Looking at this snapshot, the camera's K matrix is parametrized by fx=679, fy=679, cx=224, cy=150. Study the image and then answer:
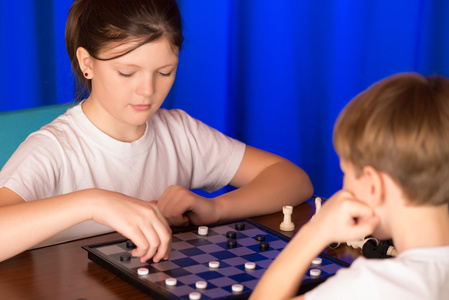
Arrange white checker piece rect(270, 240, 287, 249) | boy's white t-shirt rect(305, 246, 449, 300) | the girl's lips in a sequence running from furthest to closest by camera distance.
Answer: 1. the girl's lips
2. white checker piece rect(270, 240, 287, 249)
3. boy's white t-shirt rect(305, 246, 449, 300)

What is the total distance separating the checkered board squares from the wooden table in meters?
0.03

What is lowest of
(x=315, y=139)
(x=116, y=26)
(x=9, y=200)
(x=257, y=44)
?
(x=315, y=139)

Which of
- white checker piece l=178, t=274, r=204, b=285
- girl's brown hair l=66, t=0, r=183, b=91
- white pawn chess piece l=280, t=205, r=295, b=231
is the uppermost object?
girl's brown hair l=66, t=0, r=183, b=91

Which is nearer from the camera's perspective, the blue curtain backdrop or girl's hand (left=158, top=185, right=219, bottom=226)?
girl's hand (left=158, top=185, right=219, bottom=226)

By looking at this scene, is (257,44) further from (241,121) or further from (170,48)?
(170,48)

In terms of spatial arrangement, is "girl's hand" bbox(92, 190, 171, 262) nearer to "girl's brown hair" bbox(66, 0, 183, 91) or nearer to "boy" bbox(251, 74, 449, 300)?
"boy" bbox(251, 74, 449, 300)

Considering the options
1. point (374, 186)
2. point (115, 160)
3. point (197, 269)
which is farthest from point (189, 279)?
point (115, 160)

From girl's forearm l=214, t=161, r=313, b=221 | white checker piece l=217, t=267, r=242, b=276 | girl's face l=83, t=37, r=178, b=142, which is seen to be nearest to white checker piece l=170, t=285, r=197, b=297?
white checker piece l=217, t=267, r=242, b=276

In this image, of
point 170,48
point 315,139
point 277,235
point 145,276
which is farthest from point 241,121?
point 145,276

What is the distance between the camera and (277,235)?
1.55m

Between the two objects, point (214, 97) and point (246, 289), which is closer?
point (246, 289)

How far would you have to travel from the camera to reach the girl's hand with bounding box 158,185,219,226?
1645 millimetres

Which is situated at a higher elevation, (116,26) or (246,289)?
(116,26)

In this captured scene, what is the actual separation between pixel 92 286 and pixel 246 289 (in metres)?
0.29
